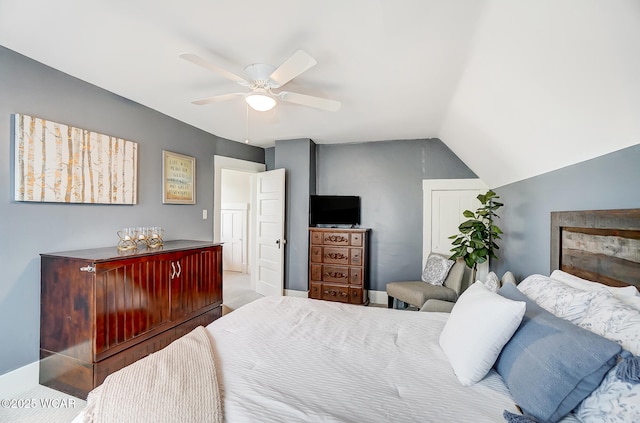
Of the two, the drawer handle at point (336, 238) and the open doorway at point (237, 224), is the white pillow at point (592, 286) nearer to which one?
the drawer handle at point (336, 238)

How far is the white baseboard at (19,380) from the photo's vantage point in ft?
6.49

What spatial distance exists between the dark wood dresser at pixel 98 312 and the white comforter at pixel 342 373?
0.98m

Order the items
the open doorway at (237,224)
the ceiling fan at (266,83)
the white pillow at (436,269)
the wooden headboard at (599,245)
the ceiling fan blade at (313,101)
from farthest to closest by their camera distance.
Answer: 1. the open doorway at (237,224)
2. the white pillow at (436,269)
3. the ceiling fan blade at (313,101)
4. the ceiling fan at (266,83)
5. the wooden headboard at (599,245)

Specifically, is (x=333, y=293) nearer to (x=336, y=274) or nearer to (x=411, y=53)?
(x=336, y=274)

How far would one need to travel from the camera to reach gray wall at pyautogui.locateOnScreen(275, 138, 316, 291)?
167 inches

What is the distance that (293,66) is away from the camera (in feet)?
5.50

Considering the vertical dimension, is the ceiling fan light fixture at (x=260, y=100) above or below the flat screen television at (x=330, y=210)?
above

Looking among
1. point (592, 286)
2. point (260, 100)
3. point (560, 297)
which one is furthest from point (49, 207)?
point (592, 286)

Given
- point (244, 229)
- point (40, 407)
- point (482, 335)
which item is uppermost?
point (244, 229)

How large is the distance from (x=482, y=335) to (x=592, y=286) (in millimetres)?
672

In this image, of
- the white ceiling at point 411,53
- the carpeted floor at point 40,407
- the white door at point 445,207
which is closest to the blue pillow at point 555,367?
the white ceiling at point 411,53

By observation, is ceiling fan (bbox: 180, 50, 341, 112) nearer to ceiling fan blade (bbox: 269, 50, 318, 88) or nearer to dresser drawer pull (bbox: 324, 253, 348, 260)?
ceiling fan blade (bbox: 269, 50, 318, 88)

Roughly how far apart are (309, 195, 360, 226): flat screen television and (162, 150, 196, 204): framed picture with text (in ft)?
5.45

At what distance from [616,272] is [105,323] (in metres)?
3.11
